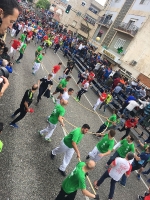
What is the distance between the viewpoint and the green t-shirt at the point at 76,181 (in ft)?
14.5

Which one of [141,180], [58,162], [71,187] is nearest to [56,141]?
[58,162]

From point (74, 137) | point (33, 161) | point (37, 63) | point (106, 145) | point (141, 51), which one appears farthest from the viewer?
point (141, 51)

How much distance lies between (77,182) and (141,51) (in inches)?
1028

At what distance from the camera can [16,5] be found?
72.9 inches

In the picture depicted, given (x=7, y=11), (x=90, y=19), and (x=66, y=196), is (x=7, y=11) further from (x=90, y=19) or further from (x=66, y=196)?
(x=90, y=19)

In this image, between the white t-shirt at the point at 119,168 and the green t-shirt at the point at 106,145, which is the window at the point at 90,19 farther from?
the white t-shirt at the point at 119,168

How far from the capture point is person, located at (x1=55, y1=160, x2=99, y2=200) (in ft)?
14.5

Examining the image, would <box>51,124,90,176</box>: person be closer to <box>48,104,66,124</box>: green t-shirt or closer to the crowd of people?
the crowd of people

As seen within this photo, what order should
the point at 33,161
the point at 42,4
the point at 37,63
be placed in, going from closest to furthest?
the point at 33,161 → the point at 37,63 → the point at 42,4

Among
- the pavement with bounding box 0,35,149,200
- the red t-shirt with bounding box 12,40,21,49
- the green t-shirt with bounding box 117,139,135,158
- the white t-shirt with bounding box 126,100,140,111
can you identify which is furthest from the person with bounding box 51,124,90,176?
the red t-shirt with bounding box 12,40,21,49

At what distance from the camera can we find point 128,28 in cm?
3084

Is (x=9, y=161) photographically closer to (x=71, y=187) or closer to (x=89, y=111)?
(x=71, y=187)

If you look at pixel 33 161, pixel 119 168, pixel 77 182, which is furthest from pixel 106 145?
pixel 77 182

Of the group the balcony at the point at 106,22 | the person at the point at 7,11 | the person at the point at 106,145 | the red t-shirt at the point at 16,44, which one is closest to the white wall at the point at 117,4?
the balcony at the point at 106,22
